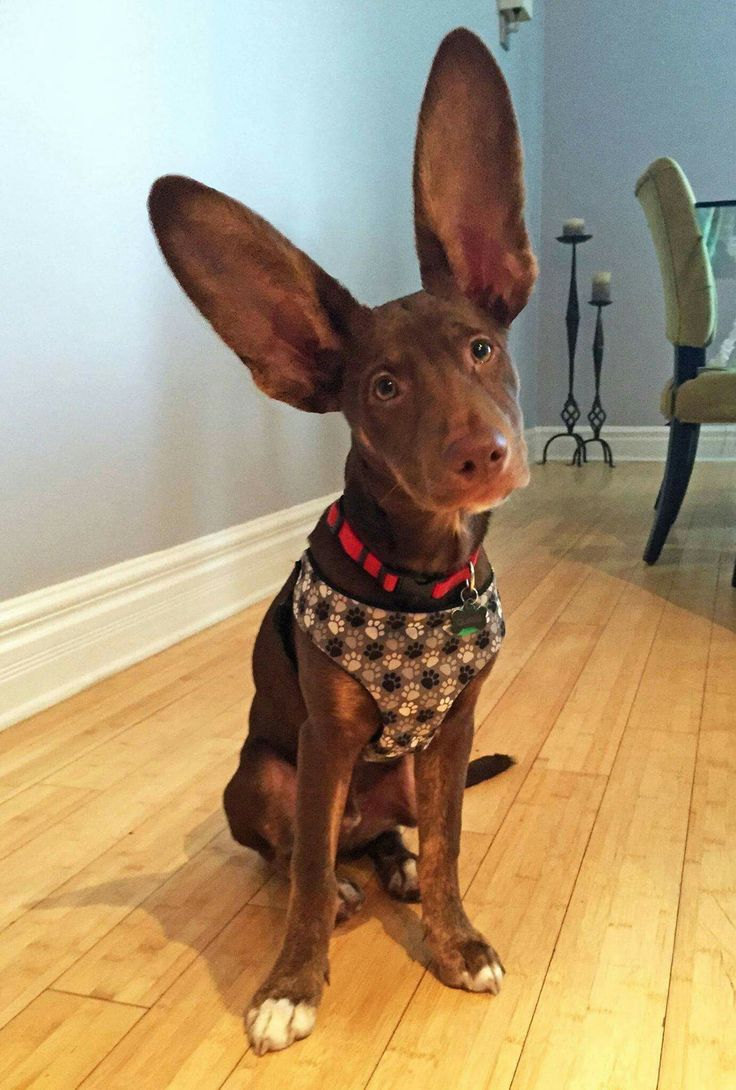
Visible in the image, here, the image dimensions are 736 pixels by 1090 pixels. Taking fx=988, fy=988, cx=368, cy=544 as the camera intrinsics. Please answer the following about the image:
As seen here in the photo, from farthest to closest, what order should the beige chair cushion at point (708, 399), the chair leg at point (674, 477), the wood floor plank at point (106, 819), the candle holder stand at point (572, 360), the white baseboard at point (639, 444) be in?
the white baseboard at point (639, 444)
the candle holder stand at point (572, 360)
the chair leg at point (674, 477)
the beige chair cushion at point (708, 399)
the wood floor plank at point (106, 819)

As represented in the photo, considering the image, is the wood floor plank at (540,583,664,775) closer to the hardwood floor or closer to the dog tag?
the hardwood floor

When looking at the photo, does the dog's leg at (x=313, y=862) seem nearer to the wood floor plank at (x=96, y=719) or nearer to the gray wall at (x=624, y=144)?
the wood floor plank at (x=96, y=719)

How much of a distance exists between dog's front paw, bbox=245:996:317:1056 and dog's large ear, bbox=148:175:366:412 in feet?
2.29

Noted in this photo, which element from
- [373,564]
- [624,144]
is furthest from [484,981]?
[624,144]

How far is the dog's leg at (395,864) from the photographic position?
4.68 ft

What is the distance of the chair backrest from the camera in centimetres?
329

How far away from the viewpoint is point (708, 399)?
320 cm

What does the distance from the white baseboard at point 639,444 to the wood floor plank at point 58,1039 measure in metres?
5.85

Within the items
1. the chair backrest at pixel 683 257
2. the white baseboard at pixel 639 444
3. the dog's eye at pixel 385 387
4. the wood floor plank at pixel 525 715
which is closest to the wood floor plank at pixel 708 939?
the wood floor plank at pixel 525 715

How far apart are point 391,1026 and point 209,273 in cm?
89

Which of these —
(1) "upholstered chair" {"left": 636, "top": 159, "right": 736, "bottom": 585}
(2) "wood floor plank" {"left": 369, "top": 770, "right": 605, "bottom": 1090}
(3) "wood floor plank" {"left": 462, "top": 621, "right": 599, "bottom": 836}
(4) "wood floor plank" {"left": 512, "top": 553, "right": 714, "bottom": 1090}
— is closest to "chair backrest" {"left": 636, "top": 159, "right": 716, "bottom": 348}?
(1) "upholstered chair" {"left": 636, "top": 159, "right": 736, "bottom": 585}

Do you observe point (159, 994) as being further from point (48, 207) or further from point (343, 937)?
point (48, 207)

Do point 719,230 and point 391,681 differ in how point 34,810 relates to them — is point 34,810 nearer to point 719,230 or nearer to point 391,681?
point 391,681

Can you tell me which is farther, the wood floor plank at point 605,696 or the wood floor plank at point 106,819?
the wood floor plank at point 605,696
